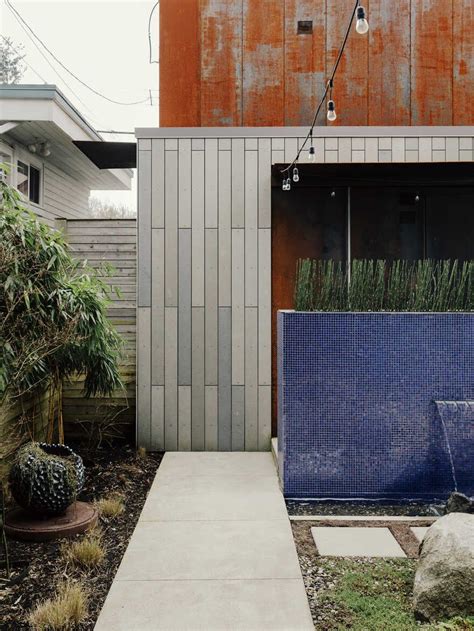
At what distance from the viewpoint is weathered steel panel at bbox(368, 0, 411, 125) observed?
5.55m

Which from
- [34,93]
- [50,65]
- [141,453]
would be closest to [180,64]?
[34,93]

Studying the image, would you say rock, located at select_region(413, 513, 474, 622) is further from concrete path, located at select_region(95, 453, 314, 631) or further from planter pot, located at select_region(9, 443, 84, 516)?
planter pot, located at select_region(9, 443, 84, 516)

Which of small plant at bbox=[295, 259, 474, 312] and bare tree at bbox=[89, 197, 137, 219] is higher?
bare tree at bbox=[89, 197, 137, 219]

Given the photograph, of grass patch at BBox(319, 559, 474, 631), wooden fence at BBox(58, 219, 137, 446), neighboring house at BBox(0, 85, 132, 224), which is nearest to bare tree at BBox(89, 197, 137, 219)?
neighboring house at BBox(0, 85, 132, 224)

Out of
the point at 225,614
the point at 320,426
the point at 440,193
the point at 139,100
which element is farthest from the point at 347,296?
the point at 139,100

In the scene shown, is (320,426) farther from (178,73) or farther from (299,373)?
(178,73)

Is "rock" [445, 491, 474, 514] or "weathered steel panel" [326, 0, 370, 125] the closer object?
"rock" [445, 491, 474, 514]

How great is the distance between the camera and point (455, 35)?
18.2ft

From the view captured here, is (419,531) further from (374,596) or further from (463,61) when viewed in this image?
(463,61)

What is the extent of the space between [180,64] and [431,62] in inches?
97.6

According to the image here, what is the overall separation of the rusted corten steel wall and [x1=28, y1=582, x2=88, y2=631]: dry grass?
4.42 metres

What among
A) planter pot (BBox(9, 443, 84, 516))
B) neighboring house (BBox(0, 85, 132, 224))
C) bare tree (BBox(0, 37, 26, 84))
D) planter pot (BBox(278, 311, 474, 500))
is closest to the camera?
planter pot (BBox(9, 443, 84, 516))

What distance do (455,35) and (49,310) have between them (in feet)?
15.3

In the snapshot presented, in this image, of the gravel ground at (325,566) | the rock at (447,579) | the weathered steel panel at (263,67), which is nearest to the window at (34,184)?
the weathered steel panel at (263,67)
